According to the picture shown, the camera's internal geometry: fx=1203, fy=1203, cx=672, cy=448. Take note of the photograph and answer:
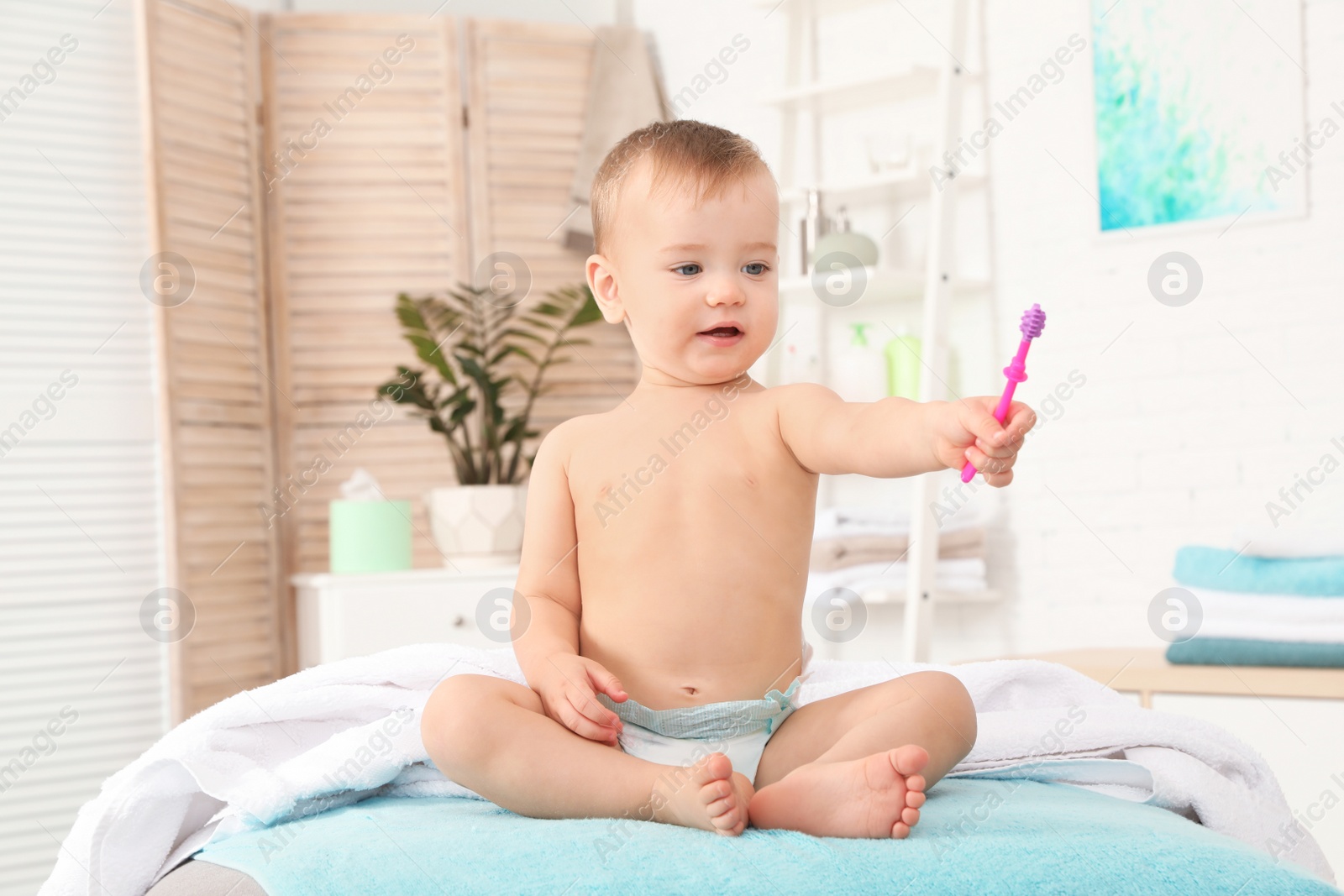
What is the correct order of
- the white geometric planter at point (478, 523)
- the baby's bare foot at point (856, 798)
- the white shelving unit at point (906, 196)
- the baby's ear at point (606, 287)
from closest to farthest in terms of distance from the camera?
the baby's bare foot at point (856, 798), the baby's ear at point (606, 287), the white shelving unit at point (906, 196), the white geometric planter at point (478, 523)

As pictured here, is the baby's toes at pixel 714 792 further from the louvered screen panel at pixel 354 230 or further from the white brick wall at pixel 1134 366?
the louvered screen panel at pixel 354 230

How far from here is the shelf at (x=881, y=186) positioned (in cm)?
239

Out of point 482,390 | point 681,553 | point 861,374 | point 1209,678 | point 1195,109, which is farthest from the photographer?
point 482,390

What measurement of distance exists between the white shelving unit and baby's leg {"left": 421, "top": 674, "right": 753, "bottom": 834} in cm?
140

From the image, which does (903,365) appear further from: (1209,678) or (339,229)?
(339,229)

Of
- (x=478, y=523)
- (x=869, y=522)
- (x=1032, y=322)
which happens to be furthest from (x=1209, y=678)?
(x=478, y=523)

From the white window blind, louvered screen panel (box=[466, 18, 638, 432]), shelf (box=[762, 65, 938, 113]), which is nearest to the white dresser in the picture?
the white window blind

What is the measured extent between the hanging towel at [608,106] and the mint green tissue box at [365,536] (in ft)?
2.87

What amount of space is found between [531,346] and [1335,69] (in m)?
1.85

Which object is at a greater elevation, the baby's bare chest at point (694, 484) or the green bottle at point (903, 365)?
the green bottle at point (903, 365)

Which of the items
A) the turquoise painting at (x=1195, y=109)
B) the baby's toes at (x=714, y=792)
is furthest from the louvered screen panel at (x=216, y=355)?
the baby's toes at (x=714, y=792)

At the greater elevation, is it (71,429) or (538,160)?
(538,160)

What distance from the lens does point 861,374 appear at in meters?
2.44

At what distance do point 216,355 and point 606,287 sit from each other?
6.13 ft
